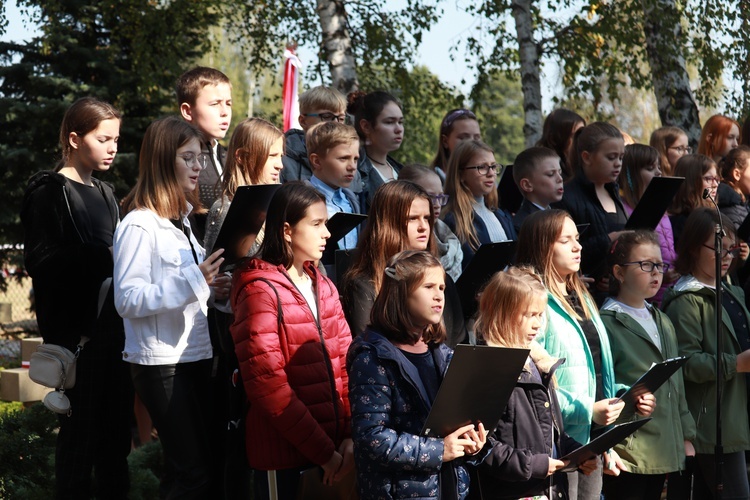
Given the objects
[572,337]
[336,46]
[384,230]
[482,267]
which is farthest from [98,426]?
[336,46]

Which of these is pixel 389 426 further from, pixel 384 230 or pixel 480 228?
pixel 480 228

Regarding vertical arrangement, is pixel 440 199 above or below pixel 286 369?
above

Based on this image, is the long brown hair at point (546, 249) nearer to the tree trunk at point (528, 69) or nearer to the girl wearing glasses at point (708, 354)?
the girl wearing glasses at point (708, 354)

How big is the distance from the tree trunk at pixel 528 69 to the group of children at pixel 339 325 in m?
4.53

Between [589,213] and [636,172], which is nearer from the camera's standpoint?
[589,213]

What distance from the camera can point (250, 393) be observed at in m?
3.55

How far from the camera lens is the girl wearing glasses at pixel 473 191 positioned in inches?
209

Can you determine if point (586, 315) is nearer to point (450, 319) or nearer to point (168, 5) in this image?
point (450, 319)

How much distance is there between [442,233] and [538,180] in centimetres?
95

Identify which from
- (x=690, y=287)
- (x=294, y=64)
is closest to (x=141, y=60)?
(x=294, y=64)

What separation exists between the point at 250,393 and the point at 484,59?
9035mm

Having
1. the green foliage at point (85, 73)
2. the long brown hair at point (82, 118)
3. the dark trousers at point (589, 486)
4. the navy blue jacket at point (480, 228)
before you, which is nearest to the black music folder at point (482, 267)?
the navy blue jacket at point (480, 228)

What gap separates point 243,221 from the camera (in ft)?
12.0

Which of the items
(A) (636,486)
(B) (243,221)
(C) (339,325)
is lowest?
(A) (636,486)
